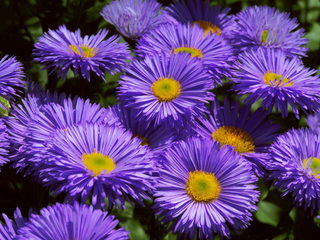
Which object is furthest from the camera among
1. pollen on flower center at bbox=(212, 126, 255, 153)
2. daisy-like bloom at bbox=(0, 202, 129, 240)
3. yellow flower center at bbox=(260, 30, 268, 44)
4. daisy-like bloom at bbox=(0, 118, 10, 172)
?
yellow flower center at bbox=(260, 30, 268, 44)

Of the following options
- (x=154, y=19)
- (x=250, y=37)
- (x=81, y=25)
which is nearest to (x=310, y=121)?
(x=250, y=37)

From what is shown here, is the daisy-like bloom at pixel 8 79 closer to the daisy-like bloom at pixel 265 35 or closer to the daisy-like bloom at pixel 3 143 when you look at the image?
the daisy-like bloom at pixel 3 143

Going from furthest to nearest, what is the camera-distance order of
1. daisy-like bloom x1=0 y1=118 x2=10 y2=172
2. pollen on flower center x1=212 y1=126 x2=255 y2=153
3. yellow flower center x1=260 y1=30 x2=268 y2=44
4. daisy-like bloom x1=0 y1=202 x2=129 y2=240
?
yellow flower center x1=260 y1=30 x2=268 y2=44
pollen on flower center x1=212 y1=126 x2=255 y2=153
daisy-like bloom x1=0 y1=118 x2=10 y2=172
daisy-like bloom x1=0 y1=202 x2=129 y2=240

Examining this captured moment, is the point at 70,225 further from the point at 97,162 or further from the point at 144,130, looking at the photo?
the point at 144,130

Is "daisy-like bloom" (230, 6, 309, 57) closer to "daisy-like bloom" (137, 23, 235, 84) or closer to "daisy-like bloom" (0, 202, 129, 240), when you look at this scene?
"daisy-like bloom" (137, 23, 235, 84)

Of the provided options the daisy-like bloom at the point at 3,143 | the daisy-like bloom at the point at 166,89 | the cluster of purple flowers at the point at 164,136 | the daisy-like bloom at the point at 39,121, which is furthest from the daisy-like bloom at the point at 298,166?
the daisy-like bloom at the point at 3,143

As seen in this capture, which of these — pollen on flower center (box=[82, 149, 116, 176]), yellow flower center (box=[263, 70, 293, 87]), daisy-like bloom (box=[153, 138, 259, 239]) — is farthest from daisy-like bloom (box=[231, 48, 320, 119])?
pollen on flower center (box=[82, 149, 116, 176])
